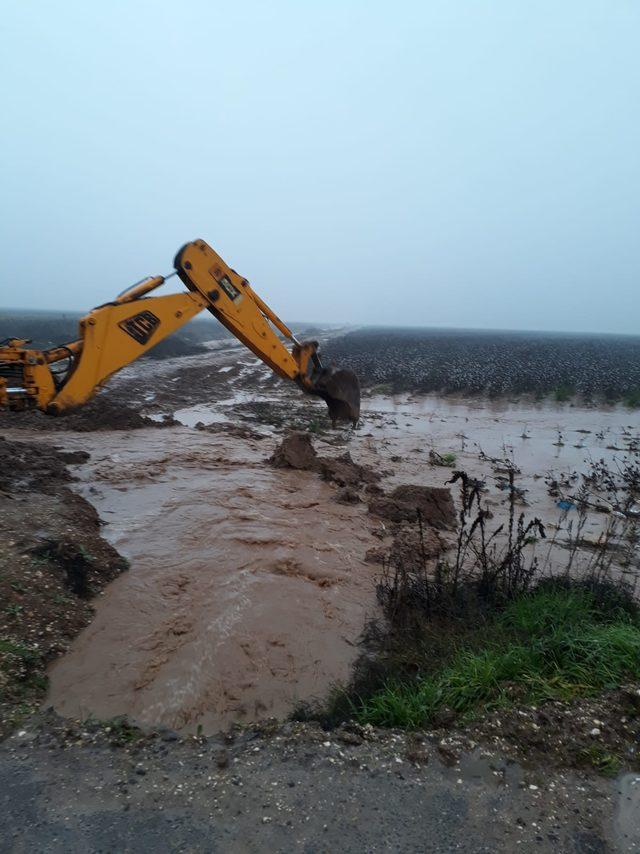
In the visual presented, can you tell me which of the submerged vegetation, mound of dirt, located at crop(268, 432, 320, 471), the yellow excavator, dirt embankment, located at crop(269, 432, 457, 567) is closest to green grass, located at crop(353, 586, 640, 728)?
the submerged vegetation

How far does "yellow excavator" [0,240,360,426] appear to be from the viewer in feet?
17.9

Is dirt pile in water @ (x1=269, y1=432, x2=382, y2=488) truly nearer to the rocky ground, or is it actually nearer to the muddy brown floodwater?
the muddy brown floodwater

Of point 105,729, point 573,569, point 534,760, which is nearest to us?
point 534,760

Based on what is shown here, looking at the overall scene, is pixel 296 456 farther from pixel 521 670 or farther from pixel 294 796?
pixel 294 796

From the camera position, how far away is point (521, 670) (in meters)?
3.44

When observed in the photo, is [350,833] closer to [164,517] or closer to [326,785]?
[326,785]

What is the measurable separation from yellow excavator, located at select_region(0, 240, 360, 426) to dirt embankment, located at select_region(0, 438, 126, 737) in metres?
1.26

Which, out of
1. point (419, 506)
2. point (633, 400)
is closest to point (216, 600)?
point (419, 506)

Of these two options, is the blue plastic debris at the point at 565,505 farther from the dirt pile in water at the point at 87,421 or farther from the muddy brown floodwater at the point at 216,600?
the dirt pile in water at the point at 87,421

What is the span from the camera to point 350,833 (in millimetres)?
2320

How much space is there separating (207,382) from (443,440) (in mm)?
10639

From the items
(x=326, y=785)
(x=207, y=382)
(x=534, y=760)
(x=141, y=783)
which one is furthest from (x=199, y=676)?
(x=207, y=382)

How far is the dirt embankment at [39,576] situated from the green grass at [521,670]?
2310mm

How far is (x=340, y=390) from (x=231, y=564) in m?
3.26
